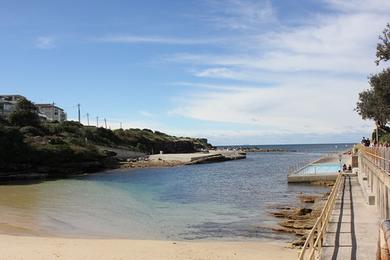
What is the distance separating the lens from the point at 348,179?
4566 cm

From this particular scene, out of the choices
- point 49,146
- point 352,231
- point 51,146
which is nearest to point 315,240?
point 352,231

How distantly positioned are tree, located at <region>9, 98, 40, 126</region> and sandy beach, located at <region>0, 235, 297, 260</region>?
295ft

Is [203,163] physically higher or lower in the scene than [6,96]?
lower

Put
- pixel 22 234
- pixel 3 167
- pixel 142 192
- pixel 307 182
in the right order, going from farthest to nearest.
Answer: pixel 3 167
pixel 307 182
pixel 142 192
pixel 22 234

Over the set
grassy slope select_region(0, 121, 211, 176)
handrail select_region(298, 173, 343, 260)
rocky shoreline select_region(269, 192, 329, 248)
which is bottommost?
rocky shoreline select_region(269, 192, 329, 248)

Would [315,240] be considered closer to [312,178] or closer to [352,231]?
[352,231]

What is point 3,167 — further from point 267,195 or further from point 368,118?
point 368,118

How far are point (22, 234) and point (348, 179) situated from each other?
100ft

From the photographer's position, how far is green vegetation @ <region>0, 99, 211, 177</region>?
258ft

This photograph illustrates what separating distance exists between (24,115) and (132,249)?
9560 cm

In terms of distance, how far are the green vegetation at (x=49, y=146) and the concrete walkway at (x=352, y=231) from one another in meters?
59.6

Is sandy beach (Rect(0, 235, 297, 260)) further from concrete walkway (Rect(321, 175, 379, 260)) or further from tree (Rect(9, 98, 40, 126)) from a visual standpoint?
tree (Rect(9, 98, 40, 126))

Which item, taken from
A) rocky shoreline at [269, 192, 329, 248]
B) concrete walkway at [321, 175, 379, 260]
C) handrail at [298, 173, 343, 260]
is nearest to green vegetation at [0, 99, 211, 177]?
rocky shoreline at [269, 192, 329, 248]

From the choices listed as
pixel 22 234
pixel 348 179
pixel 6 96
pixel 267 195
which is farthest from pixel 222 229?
pixel 6 96
